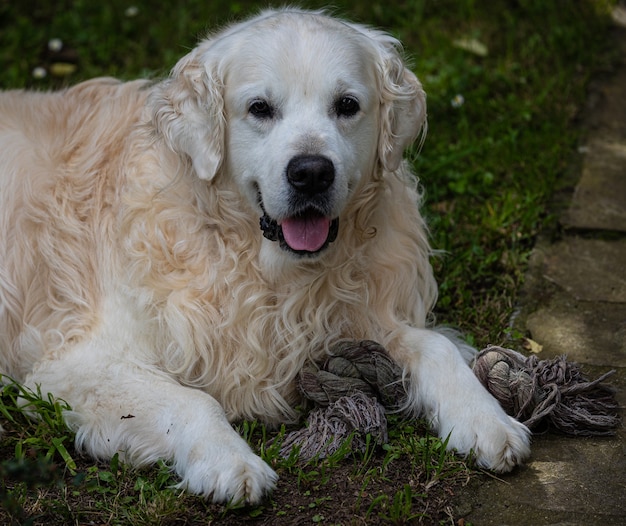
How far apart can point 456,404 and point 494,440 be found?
213mm

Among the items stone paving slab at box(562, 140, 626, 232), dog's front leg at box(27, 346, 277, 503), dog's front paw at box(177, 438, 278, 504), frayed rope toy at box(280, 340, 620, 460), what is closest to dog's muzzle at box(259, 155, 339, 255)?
frayed rope toy at box(280, 340, 620, 460)

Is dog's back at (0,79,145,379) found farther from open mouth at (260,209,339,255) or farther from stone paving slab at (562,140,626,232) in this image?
stone paving slab at (562,140,626,232)

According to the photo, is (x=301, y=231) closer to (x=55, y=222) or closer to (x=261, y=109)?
(x=261, y=109)

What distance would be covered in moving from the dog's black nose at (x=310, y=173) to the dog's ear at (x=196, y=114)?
352mm

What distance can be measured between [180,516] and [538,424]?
4.16 feet

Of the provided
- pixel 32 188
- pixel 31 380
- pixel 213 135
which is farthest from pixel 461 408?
pixel 32 188

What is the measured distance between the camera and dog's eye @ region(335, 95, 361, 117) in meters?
3.28

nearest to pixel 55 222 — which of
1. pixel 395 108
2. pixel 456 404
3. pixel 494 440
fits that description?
pixel 395 108

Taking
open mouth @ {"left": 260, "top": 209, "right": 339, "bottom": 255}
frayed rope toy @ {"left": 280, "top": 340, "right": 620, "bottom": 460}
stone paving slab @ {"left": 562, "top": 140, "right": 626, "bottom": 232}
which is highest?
open mouth @ {"left": 260, "top": 209, "right": 339, "bottom": 255}

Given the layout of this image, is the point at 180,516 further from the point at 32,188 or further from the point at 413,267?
the point at 32,188

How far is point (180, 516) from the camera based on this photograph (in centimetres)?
283

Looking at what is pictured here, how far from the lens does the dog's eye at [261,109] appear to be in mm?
3248

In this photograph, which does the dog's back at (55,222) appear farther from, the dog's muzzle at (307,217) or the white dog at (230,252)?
the dog's muzzle at (307,217)

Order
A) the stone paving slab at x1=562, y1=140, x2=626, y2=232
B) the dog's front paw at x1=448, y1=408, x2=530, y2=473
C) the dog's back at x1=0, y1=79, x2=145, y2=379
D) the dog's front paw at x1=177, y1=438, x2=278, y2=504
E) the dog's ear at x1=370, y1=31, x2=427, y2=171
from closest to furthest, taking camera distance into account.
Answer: the dog's front paw at x1=177, y1=438, x2=278, y2=504 → the dog's front paw at x1=448, y1=408, x2=530, y2=473 → the dog's ear at x1=370, y1=31, x2=427, y2=171 → the dog's back at x1=0, y1=79, x2=145, y2=379 → the stone paving slab at x1=562, y1=140, x2=626, y2=232
